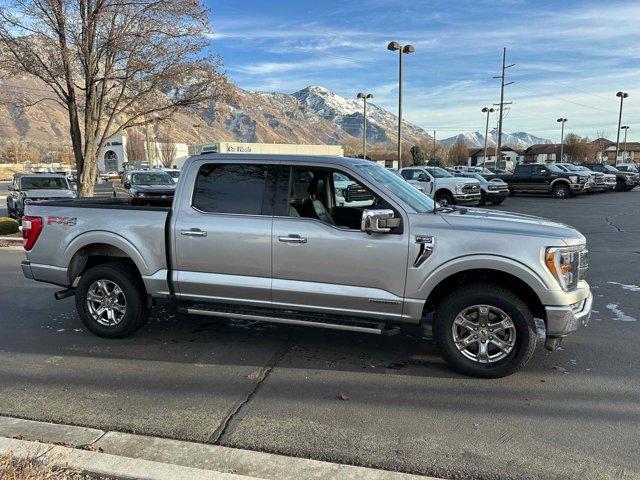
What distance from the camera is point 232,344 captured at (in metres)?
5.29

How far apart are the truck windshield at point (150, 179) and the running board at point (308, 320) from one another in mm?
17680

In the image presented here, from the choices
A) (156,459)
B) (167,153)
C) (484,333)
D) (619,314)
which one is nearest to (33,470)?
(156,459)

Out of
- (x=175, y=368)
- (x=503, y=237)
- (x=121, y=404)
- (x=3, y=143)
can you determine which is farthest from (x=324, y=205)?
(x=3, y=143)

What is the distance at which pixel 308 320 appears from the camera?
4.67 m

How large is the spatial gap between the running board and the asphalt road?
1.30 ft

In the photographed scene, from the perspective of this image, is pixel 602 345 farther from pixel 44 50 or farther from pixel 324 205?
pixel 44 50

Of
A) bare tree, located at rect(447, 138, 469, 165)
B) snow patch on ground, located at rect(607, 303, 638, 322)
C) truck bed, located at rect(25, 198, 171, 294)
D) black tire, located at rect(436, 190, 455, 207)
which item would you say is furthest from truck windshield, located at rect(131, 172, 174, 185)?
bare tree, located at rect(447, 138, 469, 165)

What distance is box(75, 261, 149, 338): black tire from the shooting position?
208 inches

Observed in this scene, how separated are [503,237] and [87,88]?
1357 cm

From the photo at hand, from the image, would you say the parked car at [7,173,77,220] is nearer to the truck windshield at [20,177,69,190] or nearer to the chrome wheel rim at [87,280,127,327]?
the truck windshield at [20,177,69,190]

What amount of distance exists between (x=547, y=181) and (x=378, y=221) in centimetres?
2567

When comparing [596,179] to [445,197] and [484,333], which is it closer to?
[445,197]

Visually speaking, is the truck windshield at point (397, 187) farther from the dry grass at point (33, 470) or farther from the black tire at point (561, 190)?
the black tire at point (561, 190)

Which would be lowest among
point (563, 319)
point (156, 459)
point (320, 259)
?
point (156, 459)
